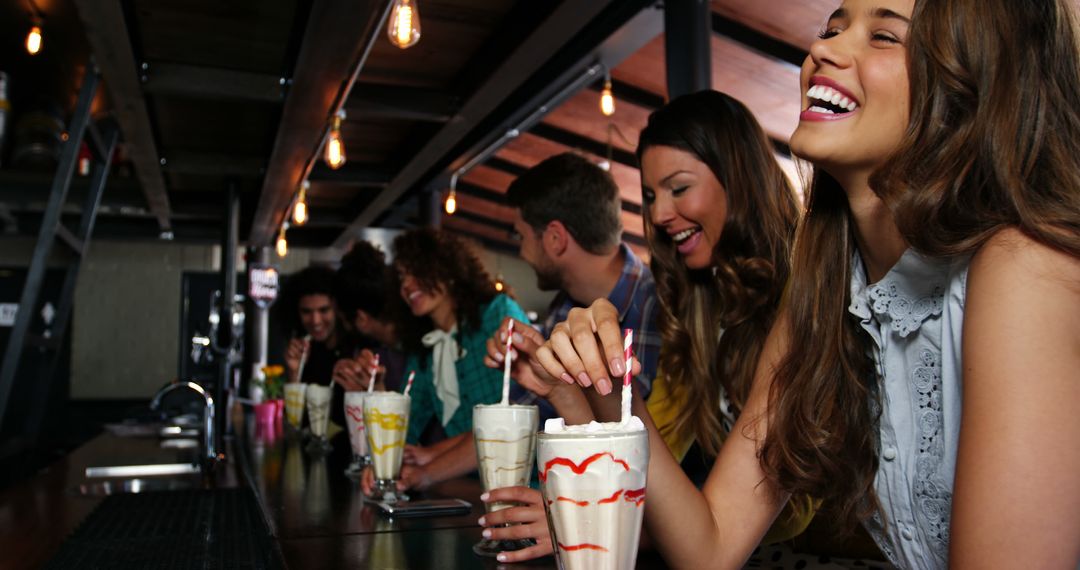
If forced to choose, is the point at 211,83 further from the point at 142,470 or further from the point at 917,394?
the point at 917,394

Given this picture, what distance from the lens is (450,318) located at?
322cm

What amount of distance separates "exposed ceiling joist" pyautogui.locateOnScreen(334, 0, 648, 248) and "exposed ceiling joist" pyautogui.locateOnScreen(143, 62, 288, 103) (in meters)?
1.07

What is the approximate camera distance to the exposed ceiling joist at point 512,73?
11.8 feet

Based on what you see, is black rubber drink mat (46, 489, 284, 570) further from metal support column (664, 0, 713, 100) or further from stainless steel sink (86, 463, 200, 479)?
metal support column (664, 0, 713, 100)

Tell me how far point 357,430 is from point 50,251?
89.5 inches

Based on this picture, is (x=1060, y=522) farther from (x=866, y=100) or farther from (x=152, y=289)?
(x=152, y=289)

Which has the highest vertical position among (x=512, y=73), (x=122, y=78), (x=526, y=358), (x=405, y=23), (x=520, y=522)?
(x=512, y=73)

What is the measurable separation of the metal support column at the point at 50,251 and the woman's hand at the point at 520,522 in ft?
9.50

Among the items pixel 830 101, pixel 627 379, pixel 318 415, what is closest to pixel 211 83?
pixel 318 415

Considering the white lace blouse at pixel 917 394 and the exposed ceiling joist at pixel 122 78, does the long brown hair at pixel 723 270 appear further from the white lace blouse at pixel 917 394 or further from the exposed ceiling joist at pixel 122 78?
the exposed ceiling joist at pixel 122 78

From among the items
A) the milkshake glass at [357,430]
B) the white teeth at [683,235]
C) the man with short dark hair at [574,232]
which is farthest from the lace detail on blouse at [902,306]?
the man with short dark hair at [574,232]

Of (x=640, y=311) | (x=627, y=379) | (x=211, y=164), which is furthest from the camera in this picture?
(x=211, y=164)

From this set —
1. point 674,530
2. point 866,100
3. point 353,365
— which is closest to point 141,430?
point 353,365

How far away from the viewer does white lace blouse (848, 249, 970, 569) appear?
1.03 m
